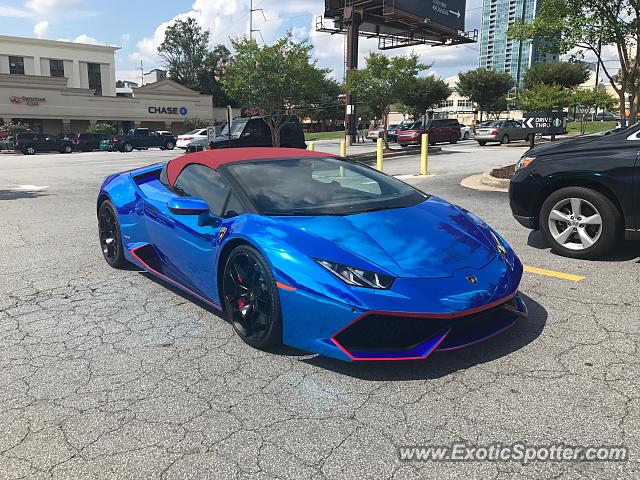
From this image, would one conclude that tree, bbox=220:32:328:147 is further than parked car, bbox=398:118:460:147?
No

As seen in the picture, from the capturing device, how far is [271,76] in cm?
2333

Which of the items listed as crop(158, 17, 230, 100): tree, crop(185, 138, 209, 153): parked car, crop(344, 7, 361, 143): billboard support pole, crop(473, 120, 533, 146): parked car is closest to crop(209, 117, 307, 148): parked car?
crop(185, 138, 209, 153): parked car

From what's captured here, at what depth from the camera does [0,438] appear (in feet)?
8.20

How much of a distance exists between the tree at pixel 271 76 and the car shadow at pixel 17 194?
12.1 metres

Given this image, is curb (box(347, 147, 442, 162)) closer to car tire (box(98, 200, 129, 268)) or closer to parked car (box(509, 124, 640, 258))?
parked car (box(509, 124, 640, 258))

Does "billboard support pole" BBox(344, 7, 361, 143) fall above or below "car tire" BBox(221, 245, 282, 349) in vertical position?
above

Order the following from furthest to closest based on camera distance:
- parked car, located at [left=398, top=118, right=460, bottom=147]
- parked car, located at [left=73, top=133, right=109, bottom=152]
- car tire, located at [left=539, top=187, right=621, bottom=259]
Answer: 1. parked car, located at [left=73, top=133, right=109, bottom=152]
2. parked car, located at [left=398, top=118, right=460, bottom=147]
3. car tire, located at [left=539, top=187, right=621, bottom=259]

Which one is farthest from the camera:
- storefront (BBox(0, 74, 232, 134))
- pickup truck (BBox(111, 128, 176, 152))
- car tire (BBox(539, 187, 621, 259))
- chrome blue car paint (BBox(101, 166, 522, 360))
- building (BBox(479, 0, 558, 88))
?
storefront (BBox(0, 74, 232, 134))

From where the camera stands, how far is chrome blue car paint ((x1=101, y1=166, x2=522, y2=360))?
2.86m

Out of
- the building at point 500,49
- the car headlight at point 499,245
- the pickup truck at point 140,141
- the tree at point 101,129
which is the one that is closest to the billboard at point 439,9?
the building at point 500,49

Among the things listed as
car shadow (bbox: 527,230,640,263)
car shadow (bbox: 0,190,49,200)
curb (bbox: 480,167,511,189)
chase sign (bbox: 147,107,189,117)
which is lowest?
car shadow (bbox: 0,190,49,200)

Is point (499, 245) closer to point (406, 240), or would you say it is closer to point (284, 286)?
point (406, 240)

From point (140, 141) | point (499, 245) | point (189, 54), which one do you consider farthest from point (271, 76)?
point (189, 54)

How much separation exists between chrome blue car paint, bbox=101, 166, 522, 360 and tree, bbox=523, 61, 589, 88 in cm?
5276
